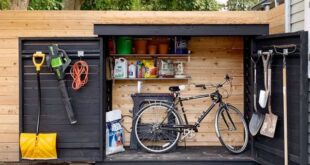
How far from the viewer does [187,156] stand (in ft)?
19.2

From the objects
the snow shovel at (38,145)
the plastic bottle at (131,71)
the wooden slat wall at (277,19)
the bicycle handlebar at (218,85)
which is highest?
the wooden slat wall at (277,19)

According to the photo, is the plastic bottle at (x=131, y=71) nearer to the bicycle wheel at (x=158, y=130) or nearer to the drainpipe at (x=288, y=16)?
the bicycle wheel at (x=158, y=130)

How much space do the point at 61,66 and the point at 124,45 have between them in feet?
4.23

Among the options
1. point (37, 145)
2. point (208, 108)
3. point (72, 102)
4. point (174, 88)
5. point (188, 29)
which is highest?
point (188, 29)

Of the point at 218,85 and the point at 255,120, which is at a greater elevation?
the point at 218,85

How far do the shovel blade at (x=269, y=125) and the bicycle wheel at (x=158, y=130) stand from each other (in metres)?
1.37

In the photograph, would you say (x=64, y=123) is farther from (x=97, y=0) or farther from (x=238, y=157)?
(x=97, y=0)

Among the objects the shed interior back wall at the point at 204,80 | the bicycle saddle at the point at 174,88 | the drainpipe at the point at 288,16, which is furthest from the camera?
the shed interior back wall at the point at 204,80

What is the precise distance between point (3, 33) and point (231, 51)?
363cm

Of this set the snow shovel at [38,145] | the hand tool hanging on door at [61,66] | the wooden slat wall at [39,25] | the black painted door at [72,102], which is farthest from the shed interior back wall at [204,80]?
the snow shovel at [38,145]

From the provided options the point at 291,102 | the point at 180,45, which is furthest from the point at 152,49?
the point at 291,102

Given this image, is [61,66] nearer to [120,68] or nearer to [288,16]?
[120,68]

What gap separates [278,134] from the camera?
16.6 ft

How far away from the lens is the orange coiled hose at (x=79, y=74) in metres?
5.61
